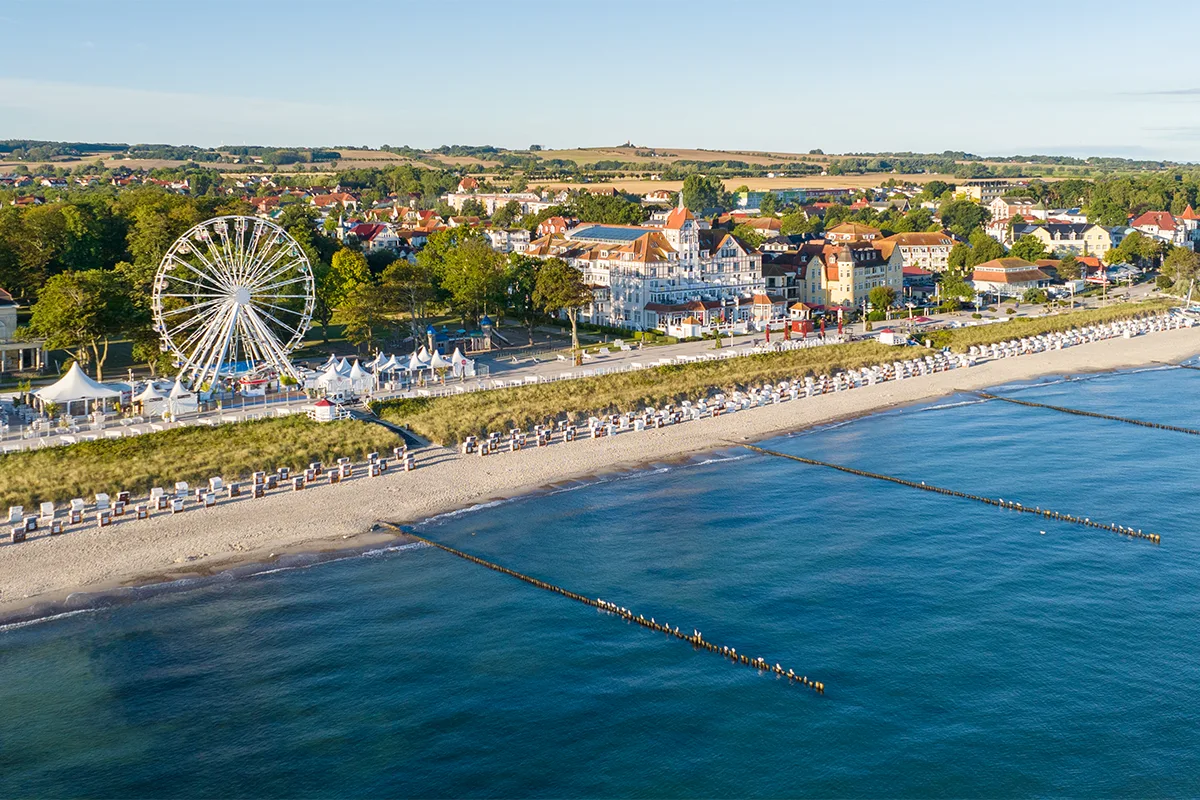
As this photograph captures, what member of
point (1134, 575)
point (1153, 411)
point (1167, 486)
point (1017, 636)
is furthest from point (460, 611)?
point (1153, 411)

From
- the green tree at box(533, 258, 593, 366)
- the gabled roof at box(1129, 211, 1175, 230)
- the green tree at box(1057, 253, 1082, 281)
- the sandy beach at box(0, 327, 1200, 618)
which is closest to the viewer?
the sandy beach at box(0, 327, 1200, 618)

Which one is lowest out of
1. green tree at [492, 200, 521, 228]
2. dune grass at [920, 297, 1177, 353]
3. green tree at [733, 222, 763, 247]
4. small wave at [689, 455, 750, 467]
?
small wave at [689, 455, 750, 467]

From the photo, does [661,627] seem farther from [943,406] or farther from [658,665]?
[943,406]

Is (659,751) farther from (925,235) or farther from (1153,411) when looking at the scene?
(925,235)

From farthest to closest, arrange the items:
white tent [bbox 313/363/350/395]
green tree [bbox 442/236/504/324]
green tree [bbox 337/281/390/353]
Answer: green tree [bbox 442/236/504/324] < green tree [bbox 337/281/390/353] < white tent [bbox 313/363/350/395]

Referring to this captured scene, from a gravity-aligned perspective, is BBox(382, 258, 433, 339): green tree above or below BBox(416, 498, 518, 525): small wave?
above

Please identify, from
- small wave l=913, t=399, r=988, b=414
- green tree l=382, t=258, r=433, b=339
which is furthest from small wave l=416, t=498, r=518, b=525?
small wave l=913, t=399, r=988, b=414

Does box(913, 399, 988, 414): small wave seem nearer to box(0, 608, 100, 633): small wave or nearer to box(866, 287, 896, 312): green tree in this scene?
box(866, 287, 896, 312): green tree
